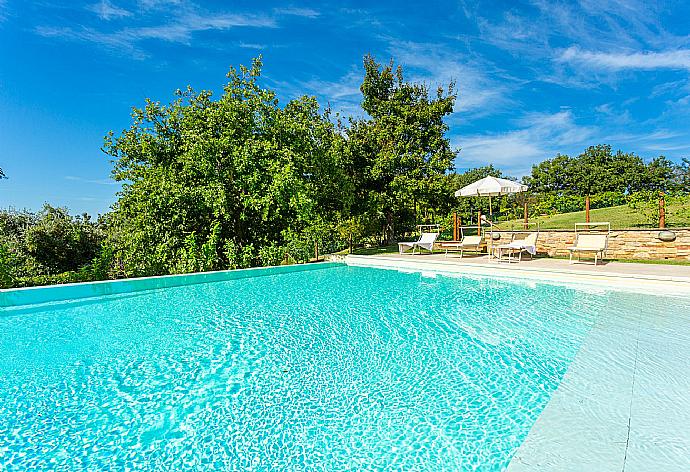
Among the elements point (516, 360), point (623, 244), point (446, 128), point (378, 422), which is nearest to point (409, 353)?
point (516, 360)

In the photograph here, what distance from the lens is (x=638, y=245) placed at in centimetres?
1099

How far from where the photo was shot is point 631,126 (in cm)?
3064

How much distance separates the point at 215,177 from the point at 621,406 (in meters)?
11.5

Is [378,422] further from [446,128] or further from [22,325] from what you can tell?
[446,128]

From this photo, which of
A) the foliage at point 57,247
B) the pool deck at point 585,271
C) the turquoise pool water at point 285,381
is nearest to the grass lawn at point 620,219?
the pool deck at point 585,271

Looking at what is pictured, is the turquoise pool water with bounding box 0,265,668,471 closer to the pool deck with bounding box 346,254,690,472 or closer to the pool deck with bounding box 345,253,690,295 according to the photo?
the pool deck with bounding box 346,254,690,472

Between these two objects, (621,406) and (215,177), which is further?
(215,177)

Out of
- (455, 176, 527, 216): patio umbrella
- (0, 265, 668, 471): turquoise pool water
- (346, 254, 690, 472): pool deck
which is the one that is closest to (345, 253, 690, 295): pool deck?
(0, 265, 668, 471): turquoise pool water

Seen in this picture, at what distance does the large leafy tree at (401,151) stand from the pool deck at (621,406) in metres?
11.3

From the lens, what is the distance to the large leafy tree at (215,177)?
37.3 feet

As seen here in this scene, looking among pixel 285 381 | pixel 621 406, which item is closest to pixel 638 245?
pixel 621 406

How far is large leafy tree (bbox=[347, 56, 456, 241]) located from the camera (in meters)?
16.4

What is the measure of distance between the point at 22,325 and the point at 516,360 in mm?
7976

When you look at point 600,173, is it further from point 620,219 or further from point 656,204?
point 656,204
